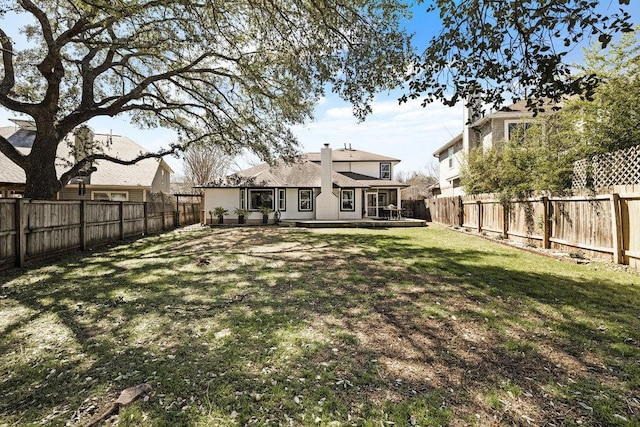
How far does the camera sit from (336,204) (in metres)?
21.4

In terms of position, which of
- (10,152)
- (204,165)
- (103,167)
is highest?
(204,165)

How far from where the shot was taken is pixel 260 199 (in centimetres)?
2150

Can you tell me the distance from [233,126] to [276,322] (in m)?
11.1

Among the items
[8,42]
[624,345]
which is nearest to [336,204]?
[8,42]

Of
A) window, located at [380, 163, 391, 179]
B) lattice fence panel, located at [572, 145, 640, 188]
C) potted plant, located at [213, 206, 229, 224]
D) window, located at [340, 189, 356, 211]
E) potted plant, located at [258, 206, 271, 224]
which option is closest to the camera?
lattice fence panel, located at [572, 145, 640, 188]

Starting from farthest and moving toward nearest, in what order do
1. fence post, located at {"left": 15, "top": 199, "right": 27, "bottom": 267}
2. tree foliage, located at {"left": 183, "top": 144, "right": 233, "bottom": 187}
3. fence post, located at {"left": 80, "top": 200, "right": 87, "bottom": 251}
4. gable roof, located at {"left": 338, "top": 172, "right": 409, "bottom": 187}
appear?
tree foliage, located at {"left": 183, "top": 144, "right": 233, "bottom": 187} < gable roof, located at {"left": 338, "top": 172, "right": 409, "bottom": 187} < fence post, located at {"left": 80, "top": 200, "right": 87, "bottom": 251} < fence post, located at {"left": 15, "top": 199, "right": 27, "bottom": 267}

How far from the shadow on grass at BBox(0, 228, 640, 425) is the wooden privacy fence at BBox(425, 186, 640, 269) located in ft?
3.89

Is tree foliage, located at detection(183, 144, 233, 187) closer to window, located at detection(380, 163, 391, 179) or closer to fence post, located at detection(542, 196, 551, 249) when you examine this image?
window, located at detection(380, 163, 391, 179)

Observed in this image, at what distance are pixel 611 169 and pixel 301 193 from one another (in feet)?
54.4

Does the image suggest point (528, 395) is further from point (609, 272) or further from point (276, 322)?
point (609, 272)

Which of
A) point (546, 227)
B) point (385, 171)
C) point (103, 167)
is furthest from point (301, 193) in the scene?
point (546, 227)

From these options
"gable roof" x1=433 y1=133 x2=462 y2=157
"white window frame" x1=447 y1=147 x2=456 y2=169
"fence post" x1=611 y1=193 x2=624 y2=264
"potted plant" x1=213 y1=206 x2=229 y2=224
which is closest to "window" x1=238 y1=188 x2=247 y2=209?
"potted plant" x1=213 y1=206 x2=229 y2=224

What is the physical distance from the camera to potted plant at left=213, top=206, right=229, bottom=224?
2005 centimetres

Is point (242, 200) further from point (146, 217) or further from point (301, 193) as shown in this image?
point (146, 217)
